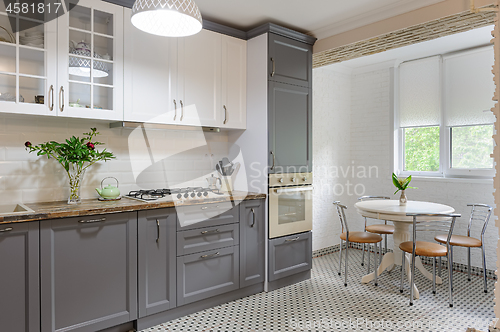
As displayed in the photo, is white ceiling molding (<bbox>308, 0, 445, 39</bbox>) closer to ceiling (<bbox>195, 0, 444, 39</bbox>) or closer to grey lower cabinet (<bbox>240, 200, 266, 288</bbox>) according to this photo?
ceiling (<bbox>195, 0, 444, 39</bbox>)

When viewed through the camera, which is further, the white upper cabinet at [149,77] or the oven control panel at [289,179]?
the oven control panel at [289,179]

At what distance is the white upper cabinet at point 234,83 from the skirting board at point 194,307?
1.63m

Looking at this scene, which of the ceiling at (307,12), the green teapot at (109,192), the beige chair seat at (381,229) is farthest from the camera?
the beige chair seat at (381,229)

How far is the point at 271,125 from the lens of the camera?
11.5 feet

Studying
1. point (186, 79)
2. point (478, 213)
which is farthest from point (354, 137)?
point (186, 79)

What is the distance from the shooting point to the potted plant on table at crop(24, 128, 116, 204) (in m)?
2.67

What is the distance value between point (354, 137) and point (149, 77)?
3370 mm

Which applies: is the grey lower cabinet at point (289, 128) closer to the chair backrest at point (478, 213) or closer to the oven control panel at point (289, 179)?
the oven control panel at point (289, 179)

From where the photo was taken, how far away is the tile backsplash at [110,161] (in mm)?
2682

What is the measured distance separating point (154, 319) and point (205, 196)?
107 centimetres

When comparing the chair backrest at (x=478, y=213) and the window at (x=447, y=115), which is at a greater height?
the window at (x=447, y=115)

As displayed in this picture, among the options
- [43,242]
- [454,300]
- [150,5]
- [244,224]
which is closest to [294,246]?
[244,224]

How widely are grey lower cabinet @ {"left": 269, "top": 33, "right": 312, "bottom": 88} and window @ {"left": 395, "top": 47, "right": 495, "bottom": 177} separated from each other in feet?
5.74

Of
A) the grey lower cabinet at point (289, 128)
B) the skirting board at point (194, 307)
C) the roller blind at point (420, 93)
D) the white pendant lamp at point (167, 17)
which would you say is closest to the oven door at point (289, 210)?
the grey lower cabinet at point (289, 128)
